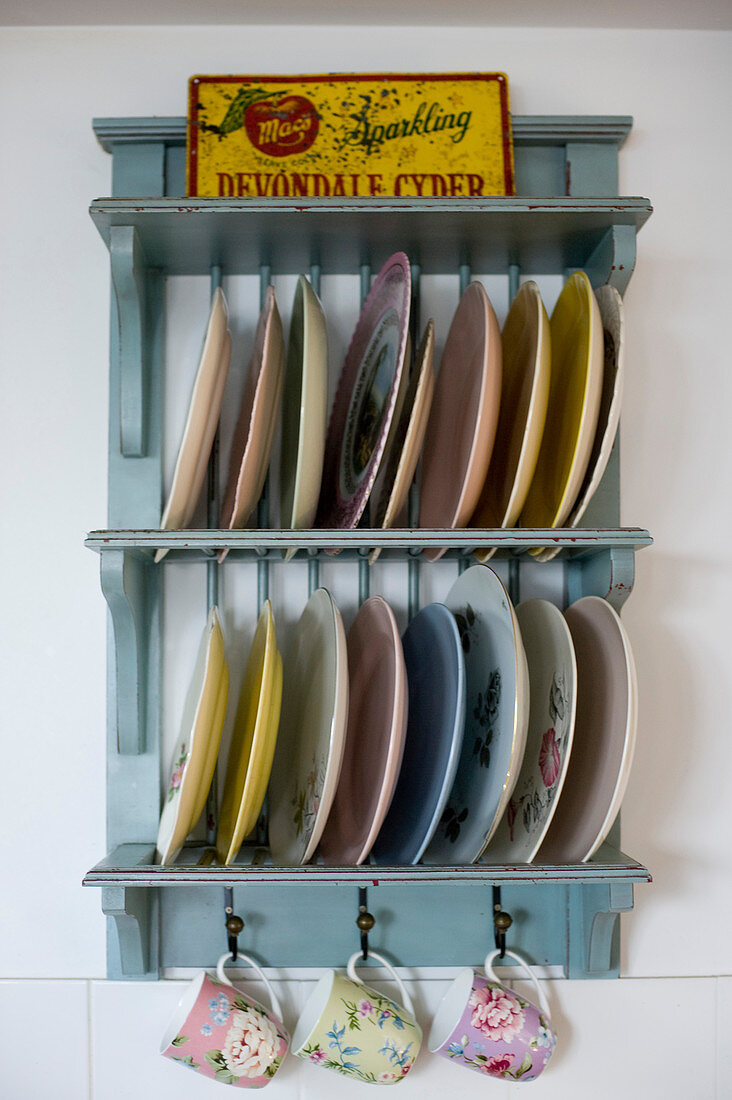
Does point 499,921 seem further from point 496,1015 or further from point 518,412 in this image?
point 518,412

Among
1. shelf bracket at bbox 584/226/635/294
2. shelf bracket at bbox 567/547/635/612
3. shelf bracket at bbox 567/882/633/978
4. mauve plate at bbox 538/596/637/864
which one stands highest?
shelf bracket at bbox 584/226/635/294

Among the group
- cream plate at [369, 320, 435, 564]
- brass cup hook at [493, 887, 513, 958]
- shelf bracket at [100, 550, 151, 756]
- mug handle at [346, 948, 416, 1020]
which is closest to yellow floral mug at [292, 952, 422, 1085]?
mug handle at [346, 948, 416, 1020]

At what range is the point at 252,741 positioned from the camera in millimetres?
858

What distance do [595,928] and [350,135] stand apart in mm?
965

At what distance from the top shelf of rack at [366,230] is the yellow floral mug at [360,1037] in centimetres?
83

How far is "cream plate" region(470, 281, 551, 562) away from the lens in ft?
2.81

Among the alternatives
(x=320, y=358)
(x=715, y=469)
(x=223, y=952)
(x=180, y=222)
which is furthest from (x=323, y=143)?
(x=223, y=952)

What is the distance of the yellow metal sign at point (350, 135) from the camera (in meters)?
1.04

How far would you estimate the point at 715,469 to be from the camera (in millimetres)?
1091

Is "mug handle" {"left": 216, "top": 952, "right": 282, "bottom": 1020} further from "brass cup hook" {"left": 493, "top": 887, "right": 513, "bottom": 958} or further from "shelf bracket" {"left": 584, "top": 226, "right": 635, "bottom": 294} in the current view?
"shelf bracket" {"left": 584, "top": 226, "right": 635, "bottom": 294}

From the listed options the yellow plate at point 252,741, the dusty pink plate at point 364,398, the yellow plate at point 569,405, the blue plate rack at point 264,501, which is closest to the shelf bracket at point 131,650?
the blue plate rack at point 264,501

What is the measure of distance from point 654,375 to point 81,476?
722mm

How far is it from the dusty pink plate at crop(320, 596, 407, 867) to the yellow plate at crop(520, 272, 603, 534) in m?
0.22

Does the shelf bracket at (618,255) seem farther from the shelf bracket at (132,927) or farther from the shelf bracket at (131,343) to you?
the shelf bracket at (132,927)
